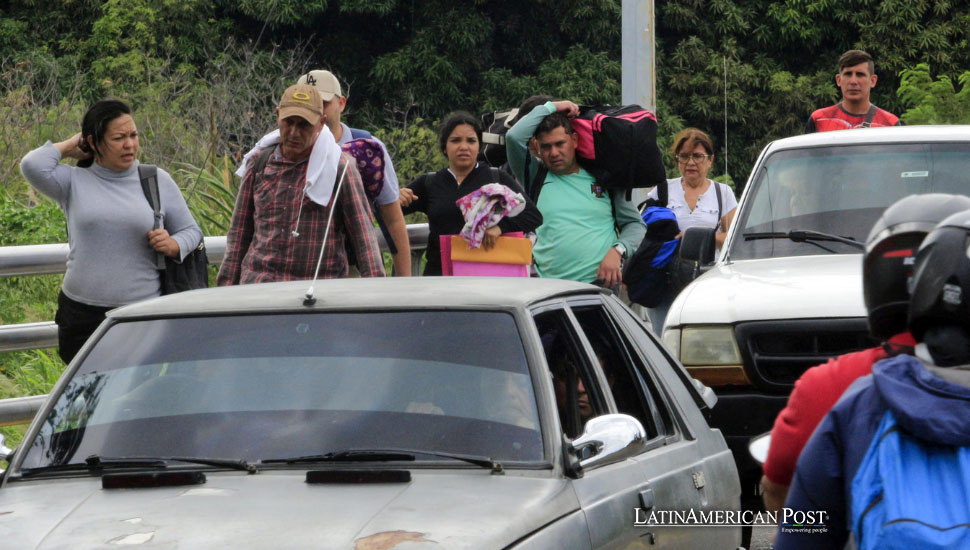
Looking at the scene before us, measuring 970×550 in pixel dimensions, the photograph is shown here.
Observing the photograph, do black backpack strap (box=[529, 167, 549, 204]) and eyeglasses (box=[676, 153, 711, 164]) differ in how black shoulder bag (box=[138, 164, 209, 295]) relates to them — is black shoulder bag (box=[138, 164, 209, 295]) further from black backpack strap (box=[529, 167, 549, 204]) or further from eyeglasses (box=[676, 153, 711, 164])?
eyeglasses (box=[676, 153, 711, 164])

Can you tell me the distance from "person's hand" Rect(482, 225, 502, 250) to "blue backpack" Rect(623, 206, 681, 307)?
140 cm

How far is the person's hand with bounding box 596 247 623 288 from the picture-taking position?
7.45 metres

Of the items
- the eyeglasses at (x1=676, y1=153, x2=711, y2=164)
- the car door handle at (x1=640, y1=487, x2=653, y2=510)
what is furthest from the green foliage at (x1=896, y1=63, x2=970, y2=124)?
the car door handle at (x1=640, y1=487, x2=653, y2=510)

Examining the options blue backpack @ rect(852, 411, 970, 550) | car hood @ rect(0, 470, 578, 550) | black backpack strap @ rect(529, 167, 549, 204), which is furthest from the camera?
black backpack strap @ rect(529, 167, 549, 204)

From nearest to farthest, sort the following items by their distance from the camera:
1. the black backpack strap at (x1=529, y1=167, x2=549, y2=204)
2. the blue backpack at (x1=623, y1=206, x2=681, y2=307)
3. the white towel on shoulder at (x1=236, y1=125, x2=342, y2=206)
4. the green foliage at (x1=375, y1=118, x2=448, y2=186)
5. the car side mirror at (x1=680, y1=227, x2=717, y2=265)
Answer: the white towel on shoulder at (x1=236, y1=125, x2=342, y2=206) → the car side mirror at (x1=680, y1=227, x2=717, y2=265) → the black backpack strap at (x1=529, y1=167, x2=549, y2=204) → the blue backpack at (x1=623, y1=206, x2=681, y2=307) → the green foliage at (x1=375, y1=118, x2=448, y2=186)

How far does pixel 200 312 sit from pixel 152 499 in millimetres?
795

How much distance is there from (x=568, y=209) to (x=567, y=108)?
52cm

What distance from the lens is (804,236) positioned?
7.17 metres

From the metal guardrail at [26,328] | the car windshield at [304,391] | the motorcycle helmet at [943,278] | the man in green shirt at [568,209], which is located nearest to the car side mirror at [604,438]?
the car windshield at [304,391]

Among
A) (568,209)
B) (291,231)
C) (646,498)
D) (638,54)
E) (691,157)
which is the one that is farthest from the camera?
(638,54)

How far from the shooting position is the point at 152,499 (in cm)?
345

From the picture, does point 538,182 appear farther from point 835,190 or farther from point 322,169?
point 322,169

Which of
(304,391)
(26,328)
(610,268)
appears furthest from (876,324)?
(26,328)

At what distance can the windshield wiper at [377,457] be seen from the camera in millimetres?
3629
